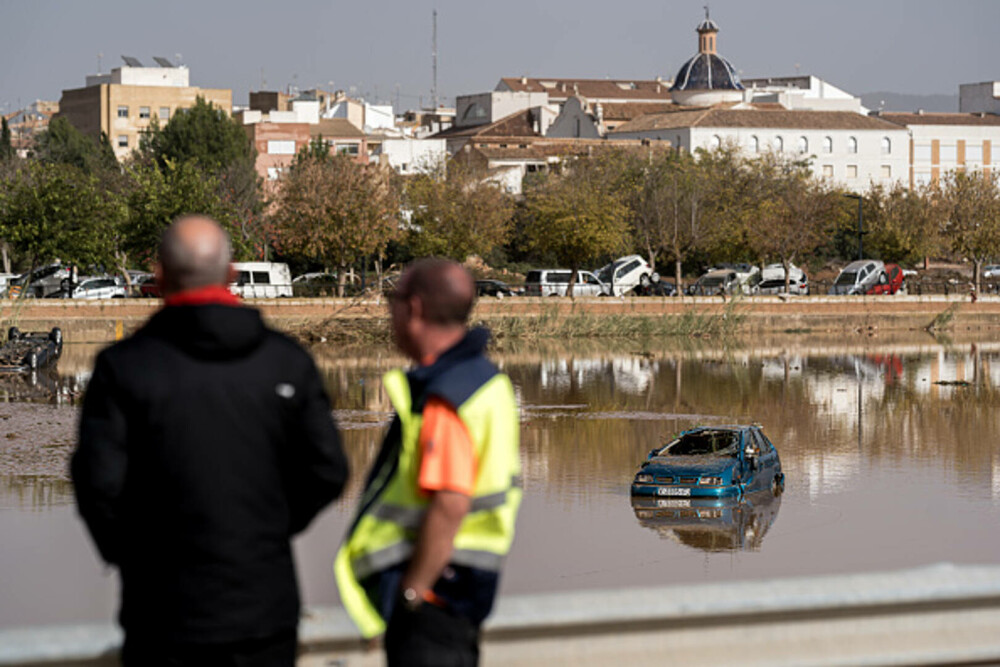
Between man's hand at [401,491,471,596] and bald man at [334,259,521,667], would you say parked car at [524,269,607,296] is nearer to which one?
bald man at [334,259,521,667]

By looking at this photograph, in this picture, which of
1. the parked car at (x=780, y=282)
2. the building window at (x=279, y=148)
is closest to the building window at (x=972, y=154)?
the parked car at (x=780, y=282)

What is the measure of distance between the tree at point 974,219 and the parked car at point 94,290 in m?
37.5

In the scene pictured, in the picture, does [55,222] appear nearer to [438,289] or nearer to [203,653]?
[438,289]

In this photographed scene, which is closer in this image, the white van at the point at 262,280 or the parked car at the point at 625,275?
the white van at the point at 262,280

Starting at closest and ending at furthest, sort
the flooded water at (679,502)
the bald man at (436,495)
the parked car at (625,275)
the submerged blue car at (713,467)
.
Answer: the bald man at (436,495)
the flooded water at (679,502)
the submerged blue car at (713,467)
the parked car at (625,275)

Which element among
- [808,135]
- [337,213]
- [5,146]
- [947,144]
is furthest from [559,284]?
[947,144]

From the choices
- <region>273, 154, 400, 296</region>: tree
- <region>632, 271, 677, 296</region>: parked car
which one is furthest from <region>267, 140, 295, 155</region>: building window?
<region>632, 271, 677, 296</region>: parked car

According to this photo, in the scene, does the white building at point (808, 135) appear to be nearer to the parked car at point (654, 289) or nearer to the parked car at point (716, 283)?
the parked car at point (716, 283)

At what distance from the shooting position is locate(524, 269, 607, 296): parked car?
185 ft

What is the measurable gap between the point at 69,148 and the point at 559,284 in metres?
35.6

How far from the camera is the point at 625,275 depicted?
A: 2367 inches

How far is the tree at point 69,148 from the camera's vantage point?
77.9 meters

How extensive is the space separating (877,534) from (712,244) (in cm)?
4962

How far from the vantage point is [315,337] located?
150 feet
